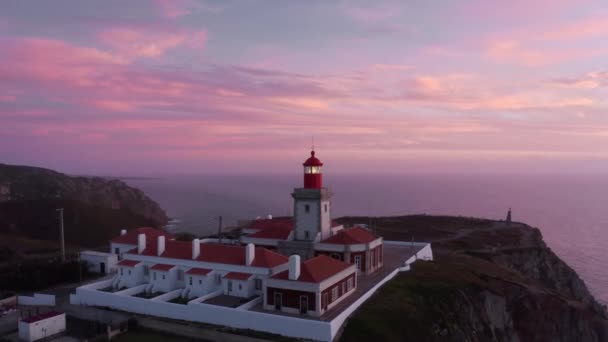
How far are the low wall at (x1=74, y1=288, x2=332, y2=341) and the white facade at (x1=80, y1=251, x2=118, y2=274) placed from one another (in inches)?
267

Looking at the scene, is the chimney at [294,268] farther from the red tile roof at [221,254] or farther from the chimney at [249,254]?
the chimney at [249,254]

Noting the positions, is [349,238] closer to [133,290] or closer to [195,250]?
[195,250]

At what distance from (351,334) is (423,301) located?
7160mm

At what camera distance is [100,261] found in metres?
35.2

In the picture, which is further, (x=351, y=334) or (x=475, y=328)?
(x=475, y=328)

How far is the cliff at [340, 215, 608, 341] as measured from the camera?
24.9m

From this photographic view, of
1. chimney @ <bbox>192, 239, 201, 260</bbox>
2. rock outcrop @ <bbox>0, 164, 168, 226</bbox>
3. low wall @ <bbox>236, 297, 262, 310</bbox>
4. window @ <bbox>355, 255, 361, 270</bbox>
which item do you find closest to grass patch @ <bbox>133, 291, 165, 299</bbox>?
chimney @ <bbox>192, 239, 201, 260</bbox>

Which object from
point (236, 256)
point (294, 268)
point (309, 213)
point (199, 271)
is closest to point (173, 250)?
point (199, 271)

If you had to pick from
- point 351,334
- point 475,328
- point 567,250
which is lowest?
point 567,250

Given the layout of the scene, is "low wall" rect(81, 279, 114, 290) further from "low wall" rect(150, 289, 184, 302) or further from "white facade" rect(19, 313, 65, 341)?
"low wall" rect(150, 289, 184, 302)

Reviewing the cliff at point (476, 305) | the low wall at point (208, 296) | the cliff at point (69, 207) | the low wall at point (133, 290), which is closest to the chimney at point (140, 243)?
the low wall at point (133, 290)

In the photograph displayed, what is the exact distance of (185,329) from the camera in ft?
77.7

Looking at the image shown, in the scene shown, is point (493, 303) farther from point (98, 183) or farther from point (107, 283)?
point (98, 183)

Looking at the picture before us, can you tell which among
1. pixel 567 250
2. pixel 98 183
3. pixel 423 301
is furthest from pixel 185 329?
pixel 98 183
